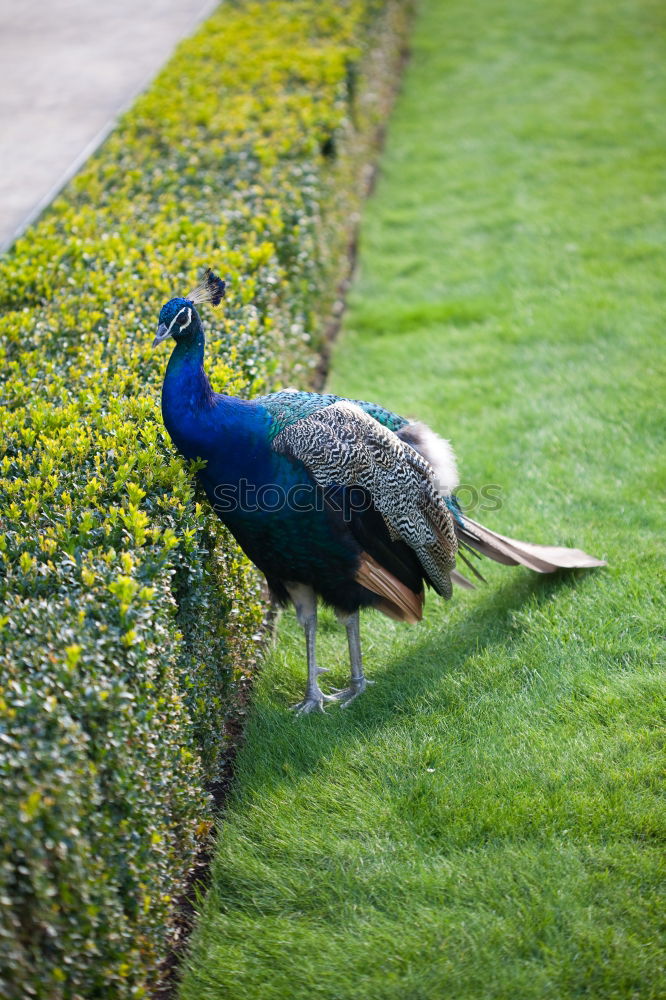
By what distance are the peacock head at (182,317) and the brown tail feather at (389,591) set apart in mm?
1037

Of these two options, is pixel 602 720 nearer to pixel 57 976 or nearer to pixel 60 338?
pixel 57 976

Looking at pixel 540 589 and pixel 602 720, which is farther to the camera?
pixel 540 589

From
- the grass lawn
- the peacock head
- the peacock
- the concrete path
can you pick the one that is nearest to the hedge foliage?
the peacock

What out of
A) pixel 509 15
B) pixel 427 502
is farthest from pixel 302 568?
pixel 509 15

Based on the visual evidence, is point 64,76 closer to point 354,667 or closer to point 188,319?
point 188,319

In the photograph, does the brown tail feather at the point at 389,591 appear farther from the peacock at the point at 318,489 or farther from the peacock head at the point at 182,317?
the peacock head at the point at 182,317

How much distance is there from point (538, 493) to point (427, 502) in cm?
144

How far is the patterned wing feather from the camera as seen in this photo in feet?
11.9

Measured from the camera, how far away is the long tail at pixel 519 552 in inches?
168

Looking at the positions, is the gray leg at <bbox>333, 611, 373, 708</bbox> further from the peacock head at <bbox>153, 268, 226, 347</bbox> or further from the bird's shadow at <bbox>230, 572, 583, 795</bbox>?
the peacock head at <bbox>153, 268, 226, 347</bbox>

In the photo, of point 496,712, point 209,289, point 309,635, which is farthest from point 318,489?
point 496,712

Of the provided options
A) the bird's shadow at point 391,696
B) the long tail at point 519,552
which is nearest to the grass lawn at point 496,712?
the bird's shadow at point 391,696

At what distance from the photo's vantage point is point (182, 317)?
353 cm

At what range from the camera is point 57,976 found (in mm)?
2381
